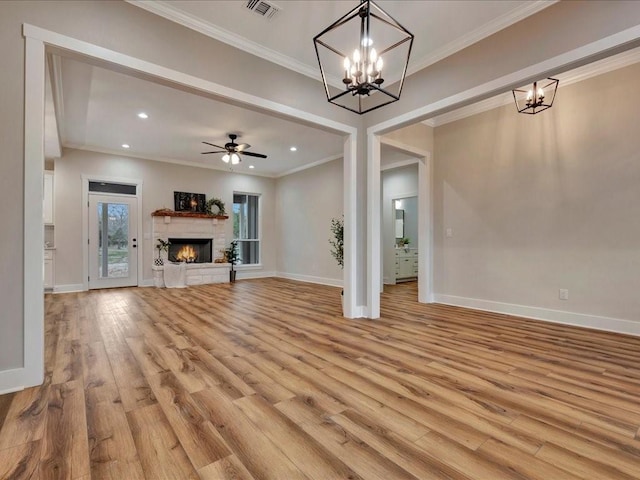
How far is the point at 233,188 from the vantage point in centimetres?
866

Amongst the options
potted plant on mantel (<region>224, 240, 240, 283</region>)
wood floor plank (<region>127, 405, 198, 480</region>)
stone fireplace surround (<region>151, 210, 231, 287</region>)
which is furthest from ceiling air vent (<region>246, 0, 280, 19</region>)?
potted plant on mantel (<region>224, 240, 240, 283</region>)

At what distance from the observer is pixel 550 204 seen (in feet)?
13.3

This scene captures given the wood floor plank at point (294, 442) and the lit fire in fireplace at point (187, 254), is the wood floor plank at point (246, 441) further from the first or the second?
the lit fire in fireplace at point (187, 254)

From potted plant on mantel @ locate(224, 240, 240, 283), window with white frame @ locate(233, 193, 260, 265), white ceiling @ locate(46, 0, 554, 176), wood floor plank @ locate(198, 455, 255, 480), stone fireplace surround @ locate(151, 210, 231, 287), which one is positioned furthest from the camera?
window with white frame @ locate(233, 193, 260, 265)

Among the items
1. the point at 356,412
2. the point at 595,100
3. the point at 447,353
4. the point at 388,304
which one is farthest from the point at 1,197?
the point at 595,100

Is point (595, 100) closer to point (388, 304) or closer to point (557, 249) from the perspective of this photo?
point (557, 249)

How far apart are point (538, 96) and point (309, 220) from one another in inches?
217

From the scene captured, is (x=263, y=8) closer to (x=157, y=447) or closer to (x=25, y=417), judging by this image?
(x=157, y=447)

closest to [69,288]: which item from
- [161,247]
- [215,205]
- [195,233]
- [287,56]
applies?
[161,247]

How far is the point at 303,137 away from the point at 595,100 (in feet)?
14.3

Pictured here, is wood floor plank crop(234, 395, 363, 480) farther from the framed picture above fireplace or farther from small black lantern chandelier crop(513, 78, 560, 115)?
the framed picture above fireplace

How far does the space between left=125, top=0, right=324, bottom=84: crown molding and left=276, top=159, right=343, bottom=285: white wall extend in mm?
3847

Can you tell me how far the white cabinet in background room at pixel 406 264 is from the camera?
805 cm

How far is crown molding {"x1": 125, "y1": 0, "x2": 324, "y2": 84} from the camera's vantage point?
2.67 metres
